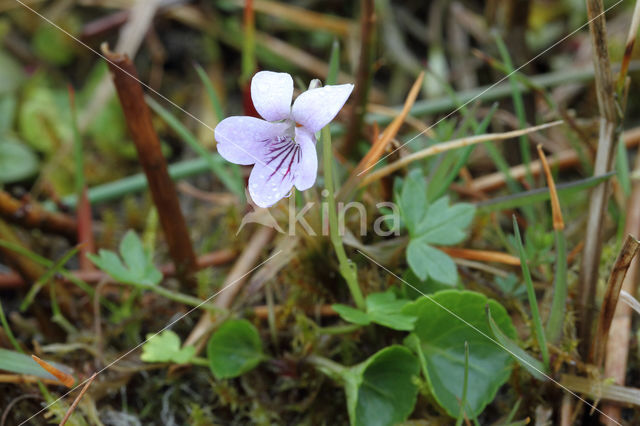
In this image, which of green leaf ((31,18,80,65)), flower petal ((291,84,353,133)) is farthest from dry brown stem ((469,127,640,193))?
green leaf ((31,18,80,65))

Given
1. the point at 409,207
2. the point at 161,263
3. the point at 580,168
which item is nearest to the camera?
the point at 409,207

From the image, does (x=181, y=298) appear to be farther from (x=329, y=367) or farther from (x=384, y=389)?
(x=384, y=389)

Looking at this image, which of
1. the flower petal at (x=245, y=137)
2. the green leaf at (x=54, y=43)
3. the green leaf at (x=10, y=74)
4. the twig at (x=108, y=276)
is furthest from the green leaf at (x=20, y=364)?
the green leaf at (x=54, y=43)

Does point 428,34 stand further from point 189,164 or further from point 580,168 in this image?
point 189,164

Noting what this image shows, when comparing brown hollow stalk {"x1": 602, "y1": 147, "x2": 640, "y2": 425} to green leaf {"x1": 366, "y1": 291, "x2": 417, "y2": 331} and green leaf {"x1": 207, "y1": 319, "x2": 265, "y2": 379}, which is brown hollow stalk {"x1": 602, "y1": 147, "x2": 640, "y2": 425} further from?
green leaf {"x1": 207, "y1": 319, "x2": 265, "y2": 379}

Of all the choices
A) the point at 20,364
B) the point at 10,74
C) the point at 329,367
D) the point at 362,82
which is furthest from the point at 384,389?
the point at 10,74

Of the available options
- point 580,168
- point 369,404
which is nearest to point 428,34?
point 580,168
